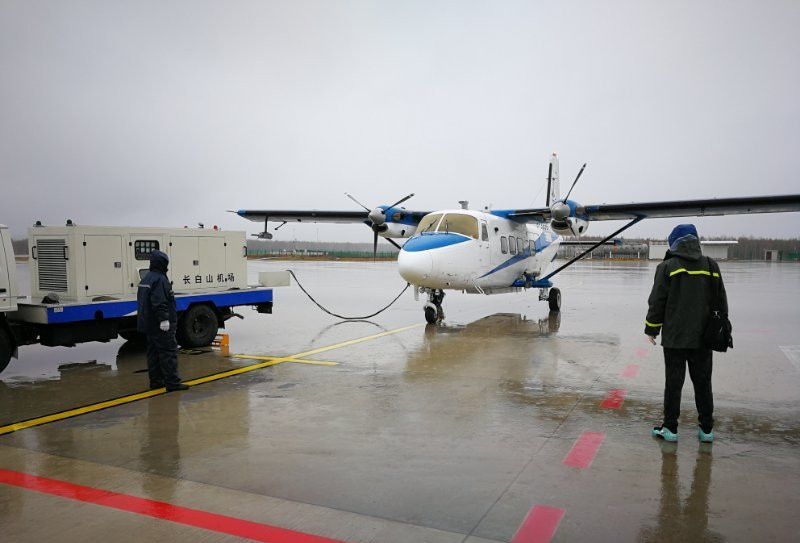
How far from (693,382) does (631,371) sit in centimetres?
326

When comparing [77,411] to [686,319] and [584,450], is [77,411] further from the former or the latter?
[686,319]

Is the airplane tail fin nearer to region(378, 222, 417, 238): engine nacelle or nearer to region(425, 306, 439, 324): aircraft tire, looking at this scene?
region(378, 222, 417, 238): engine nacelle

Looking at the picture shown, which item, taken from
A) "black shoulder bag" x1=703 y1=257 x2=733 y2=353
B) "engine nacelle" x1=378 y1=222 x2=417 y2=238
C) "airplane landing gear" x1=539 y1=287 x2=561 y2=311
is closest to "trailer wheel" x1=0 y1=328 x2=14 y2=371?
"black shoulder bag" x1=703 y1=257 x2=733 y2=353

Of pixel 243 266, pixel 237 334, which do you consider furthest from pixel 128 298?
pixel 237 334

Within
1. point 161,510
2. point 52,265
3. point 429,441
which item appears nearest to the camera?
point 161,510

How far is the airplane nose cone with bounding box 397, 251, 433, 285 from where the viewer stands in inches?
477

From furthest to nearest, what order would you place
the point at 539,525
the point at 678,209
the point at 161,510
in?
the point at 678,209 → the point at 161,510 → the point at 539,525

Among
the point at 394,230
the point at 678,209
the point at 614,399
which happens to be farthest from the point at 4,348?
the point at 678,209

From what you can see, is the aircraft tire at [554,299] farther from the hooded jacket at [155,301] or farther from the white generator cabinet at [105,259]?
the hooded jacket at [155,301]

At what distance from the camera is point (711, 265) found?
17.4ft

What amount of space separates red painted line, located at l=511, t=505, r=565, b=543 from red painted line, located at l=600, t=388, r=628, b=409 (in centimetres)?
296

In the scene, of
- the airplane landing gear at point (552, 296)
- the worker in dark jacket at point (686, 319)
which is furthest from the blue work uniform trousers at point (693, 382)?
the airplane landing gear at point (552, 296)

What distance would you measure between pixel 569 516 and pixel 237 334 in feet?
33.2

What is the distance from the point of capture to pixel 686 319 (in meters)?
5.18
